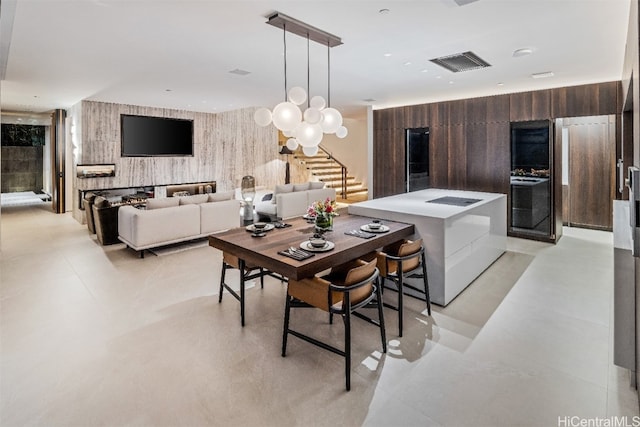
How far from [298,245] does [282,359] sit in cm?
87

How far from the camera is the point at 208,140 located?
32.7 feet

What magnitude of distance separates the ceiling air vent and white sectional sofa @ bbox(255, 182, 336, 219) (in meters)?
3.90

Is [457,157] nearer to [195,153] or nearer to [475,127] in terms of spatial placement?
[475,127]

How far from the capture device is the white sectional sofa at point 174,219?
5.26 meters

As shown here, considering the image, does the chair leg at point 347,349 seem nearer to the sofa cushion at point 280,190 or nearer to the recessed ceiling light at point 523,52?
the recessed ceiling light at point 523,52

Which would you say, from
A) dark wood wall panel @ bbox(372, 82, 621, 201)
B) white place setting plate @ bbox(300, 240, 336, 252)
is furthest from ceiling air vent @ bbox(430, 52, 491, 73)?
white place setting plate @ bbox(300, 240, 336, 252)

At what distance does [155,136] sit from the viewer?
8.93 m

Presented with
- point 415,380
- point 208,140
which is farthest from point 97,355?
point 208,140

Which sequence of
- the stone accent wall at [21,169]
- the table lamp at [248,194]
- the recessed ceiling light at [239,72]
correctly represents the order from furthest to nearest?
the stone accent wall at [21,169] < the table lamp at [248,194] < the recessed ceiling light at [239,72]

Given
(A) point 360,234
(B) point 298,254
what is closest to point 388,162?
(A) point 360,234

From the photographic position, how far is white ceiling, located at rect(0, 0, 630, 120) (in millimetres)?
3084

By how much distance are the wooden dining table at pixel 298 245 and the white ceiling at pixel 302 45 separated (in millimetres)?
1951

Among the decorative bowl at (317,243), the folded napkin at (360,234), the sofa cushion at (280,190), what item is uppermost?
the sofa cushion at (280,190)

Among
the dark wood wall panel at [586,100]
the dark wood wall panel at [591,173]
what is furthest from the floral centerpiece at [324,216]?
the dark wood wall panel at [591,173]
